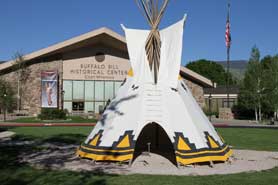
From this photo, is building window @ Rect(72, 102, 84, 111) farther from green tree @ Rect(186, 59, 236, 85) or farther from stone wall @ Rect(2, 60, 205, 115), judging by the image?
green tree @ Rect(186, 59, 236, 85)

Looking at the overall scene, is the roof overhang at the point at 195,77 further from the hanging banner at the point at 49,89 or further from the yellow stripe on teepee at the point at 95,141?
the yellow stripe on teepee at the point at 95,141

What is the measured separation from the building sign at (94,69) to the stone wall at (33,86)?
4.93 ft

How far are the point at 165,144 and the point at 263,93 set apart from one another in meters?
27.7

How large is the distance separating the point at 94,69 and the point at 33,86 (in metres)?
7.31

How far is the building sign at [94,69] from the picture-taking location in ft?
128

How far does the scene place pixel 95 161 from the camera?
9828 mm

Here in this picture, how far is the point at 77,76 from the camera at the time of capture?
39.2 metres

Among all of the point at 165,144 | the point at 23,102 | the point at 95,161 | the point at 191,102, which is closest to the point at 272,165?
the point at 191,102

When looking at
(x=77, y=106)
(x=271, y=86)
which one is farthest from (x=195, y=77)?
(x=77, y=106)

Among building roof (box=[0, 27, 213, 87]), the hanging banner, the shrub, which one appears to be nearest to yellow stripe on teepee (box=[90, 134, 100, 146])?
the shrub

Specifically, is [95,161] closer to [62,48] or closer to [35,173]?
[35,173]

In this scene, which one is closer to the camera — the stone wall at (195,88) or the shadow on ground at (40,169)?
the shadow on ground at (40,169)

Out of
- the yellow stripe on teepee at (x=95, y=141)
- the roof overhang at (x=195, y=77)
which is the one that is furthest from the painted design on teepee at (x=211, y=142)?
the roof overhang at (x=195, y=77)

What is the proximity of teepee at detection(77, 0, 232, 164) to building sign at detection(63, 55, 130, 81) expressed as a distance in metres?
27.7
